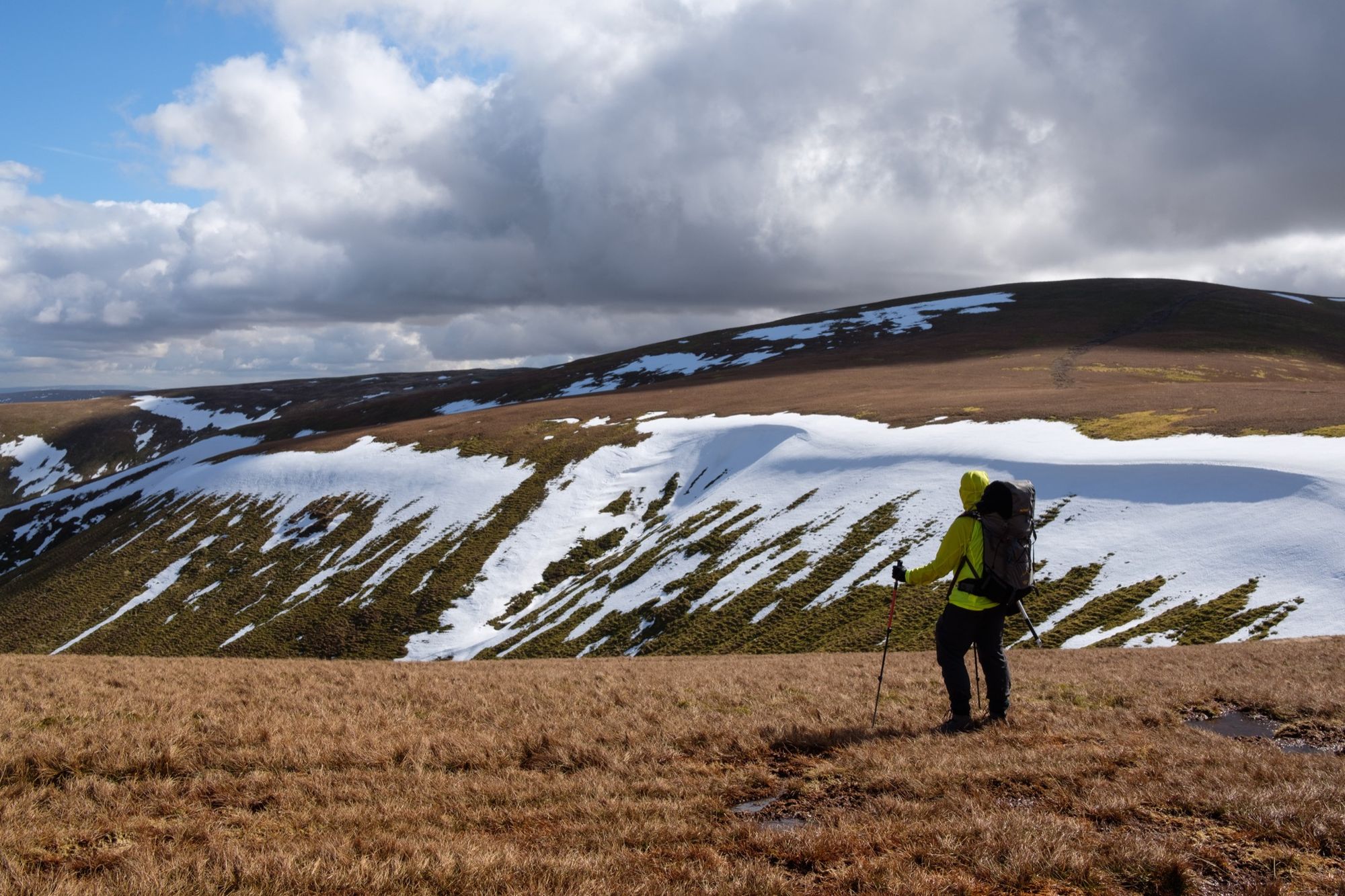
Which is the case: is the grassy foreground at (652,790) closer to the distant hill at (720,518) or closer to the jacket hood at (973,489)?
the jacket hood at (973,489)

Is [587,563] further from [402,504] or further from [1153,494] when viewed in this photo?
[1153,494]

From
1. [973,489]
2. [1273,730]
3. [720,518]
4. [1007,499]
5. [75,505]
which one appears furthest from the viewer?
[75,505]

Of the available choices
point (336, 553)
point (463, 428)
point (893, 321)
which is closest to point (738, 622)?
point (336, 553)

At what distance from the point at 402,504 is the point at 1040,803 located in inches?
2504

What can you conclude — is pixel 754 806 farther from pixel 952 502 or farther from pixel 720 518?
pixel 720 518

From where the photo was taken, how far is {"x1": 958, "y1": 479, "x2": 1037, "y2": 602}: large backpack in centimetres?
1026

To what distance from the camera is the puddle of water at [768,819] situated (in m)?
7.20

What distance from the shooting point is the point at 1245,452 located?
37.8 m

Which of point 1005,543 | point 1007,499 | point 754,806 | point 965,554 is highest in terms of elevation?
point 1007,499

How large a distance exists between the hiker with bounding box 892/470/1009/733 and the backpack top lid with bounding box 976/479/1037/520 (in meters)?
0.13

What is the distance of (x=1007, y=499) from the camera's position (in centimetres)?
1030

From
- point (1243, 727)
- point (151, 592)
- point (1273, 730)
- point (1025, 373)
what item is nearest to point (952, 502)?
point (1243, 727)

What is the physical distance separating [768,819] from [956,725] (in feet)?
14.2

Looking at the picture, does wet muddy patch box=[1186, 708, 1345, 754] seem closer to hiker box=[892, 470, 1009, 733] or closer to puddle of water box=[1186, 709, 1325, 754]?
puddle of water box=[1186, 709, 1325, 754]
